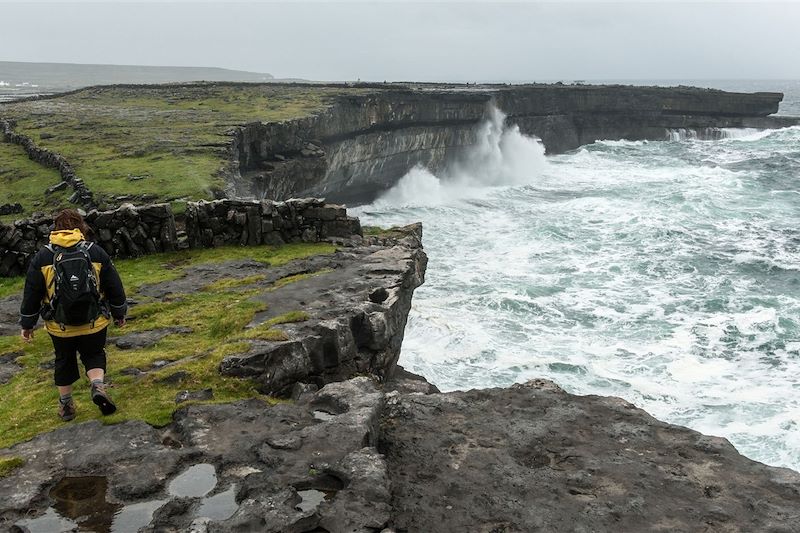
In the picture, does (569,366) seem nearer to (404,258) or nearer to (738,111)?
(404,258)

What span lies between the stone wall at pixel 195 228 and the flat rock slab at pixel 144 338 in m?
5.05

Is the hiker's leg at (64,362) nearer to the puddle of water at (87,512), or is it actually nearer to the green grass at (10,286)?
the puddle of water at (87,512)

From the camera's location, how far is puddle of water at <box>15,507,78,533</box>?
6.48 meters

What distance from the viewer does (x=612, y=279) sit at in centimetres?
2891

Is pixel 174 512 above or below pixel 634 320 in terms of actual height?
above

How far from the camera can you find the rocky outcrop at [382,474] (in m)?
6.86

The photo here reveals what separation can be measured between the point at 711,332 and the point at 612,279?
21.4 ft

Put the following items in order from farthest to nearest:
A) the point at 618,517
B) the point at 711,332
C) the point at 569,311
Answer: the point at 569,311
the point at 711,332
the point at 618,517

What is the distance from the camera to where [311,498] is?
705cm

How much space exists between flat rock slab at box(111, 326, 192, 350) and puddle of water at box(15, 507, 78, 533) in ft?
15.1

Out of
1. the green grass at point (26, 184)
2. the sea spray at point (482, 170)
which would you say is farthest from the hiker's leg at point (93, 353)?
the sea spray at point (482, 170)

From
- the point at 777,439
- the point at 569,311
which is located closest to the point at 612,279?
the point at 569,311

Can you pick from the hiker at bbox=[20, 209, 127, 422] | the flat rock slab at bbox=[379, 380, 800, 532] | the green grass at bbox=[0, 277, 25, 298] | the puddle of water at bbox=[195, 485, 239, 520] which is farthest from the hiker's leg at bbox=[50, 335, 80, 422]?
the green grass at bbox=[0, 277, 25, 298]

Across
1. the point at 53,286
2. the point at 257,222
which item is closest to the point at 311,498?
the point at 53,286
